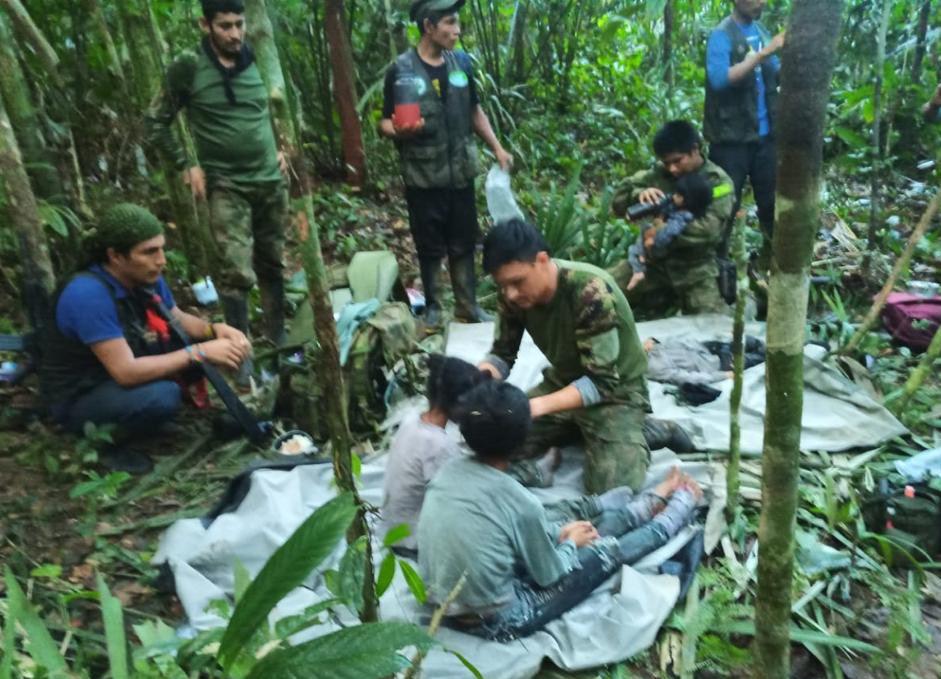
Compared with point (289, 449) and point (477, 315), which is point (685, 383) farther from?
point (289, 449)

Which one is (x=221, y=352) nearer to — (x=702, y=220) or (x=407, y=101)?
(x=407, y=101)

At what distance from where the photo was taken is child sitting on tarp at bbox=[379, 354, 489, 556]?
9.49 ft

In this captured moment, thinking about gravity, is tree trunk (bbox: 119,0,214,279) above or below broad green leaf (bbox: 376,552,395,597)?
above

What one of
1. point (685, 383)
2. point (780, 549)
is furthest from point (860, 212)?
point (780, 549)

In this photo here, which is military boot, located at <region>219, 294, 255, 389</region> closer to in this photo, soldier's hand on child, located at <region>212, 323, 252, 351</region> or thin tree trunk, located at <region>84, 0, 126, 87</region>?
soldier's hand on child, located at <region>212, 323, 252, 351</region>

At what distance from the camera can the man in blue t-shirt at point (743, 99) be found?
4.82 m

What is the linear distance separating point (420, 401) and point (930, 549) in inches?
91.6

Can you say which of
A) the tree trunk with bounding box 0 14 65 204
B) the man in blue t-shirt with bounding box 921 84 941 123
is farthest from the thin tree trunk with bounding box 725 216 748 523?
the tree trunk with bounding box 0 14 65 204

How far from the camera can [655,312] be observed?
531 cm

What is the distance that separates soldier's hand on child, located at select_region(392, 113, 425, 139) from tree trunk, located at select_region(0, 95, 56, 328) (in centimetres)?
193

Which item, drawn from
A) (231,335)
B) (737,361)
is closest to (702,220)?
(737,361)

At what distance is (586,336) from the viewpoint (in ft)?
10.6

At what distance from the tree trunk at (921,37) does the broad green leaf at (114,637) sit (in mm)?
6030

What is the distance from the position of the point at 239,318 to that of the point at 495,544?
2.51 metres
